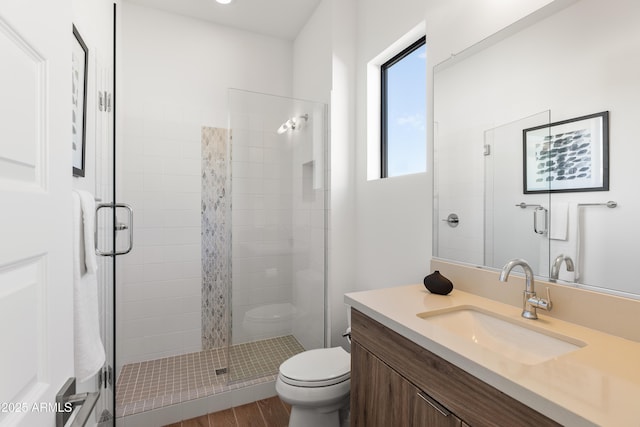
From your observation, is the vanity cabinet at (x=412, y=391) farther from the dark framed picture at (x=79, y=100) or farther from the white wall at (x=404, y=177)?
the dark framed picture at (x=79, y=100)

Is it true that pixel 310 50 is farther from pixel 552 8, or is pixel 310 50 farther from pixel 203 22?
pixel 552 8

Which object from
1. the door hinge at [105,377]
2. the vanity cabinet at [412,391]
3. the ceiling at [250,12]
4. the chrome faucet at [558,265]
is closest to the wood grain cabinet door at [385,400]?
the vanity cabinet at [412,391]

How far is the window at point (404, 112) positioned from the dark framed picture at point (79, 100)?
1.73m

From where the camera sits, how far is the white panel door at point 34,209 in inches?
17.3

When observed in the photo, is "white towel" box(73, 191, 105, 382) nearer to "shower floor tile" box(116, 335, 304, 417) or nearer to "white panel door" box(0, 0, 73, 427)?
"white panel door" box(0, 0, 73, 427)

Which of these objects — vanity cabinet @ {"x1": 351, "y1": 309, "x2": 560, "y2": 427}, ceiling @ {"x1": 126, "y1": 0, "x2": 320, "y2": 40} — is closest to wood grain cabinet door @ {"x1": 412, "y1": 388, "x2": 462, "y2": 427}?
vanity cabinet @ {"x1": 351, "y1": 309, "x2": 560, "y2": 427}

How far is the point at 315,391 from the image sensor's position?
59.5 inches

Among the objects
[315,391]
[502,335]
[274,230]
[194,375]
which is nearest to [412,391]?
[502,335]

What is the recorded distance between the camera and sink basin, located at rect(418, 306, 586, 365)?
3.16 feet

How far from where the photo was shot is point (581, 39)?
3.46 feet

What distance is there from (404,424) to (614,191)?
1.02m

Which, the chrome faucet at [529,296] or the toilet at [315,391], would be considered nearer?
the chrome faucet at [529,296]

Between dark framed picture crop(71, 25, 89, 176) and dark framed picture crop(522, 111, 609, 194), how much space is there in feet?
6.18

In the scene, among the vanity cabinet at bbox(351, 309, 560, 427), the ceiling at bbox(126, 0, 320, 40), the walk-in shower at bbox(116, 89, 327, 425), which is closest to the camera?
the vanity cabinet at bbox(351, 309, 560, 427)
